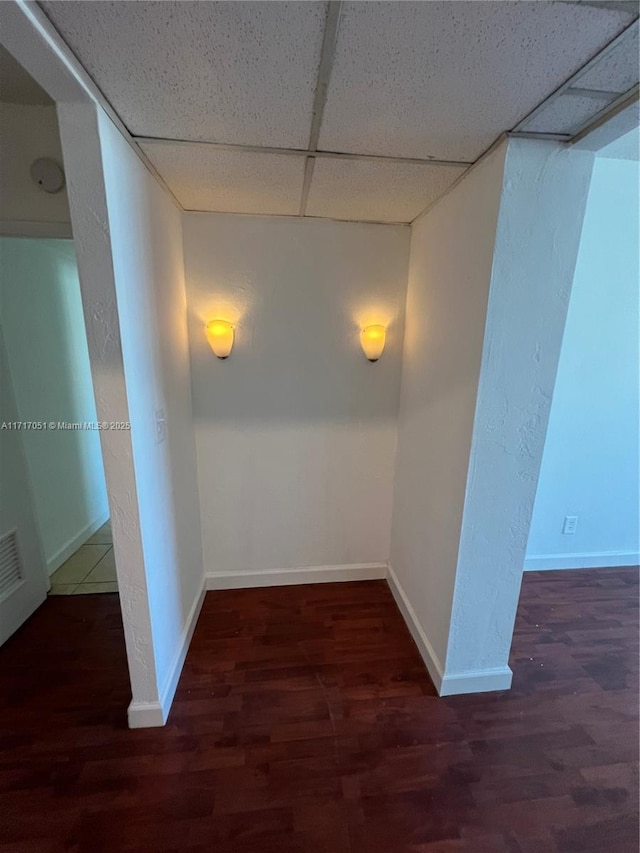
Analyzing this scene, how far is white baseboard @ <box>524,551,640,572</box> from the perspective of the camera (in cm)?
252

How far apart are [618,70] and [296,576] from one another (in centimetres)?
255

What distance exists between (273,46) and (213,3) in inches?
5.7

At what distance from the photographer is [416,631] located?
187cm

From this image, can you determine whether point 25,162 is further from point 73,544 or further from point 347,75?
point 73,544

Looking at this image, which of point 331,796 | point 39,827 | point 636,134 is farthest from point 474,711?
point 636,134

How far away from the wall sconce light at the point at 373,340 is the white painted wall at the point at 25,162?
144 centimetres

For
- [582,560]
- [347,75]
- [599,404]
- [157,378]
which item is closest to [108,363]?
[157,378]

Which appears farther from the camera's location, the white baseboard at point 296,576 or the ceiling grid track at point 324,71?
the white baseboard at point 296,576

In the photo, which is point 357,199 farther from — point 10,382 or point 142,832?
point 142,832

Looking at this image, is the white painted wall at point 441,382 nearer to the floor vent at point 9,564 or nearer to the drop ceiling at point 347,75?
the drop ceiling at point 347,75

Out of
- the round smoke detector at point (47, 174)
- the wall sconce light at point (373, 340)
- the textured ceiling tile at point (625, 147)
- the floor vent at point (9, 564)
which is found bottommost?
the floor vent at point (9, 564)

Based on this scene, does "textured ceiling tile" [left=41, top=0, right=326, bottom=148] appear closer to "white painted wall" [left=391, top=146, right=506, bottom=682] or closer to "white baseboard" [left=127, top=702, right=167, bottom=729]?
"white painted wall" [left=391, top=146, right=506, bottom=682]

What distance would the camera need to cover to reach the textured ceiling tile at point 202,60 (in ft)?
2.43

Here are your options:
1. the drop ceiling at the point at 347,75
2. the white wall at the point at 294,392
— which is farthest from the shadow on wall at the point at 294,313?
the drop ceiling at the point at 347,75
